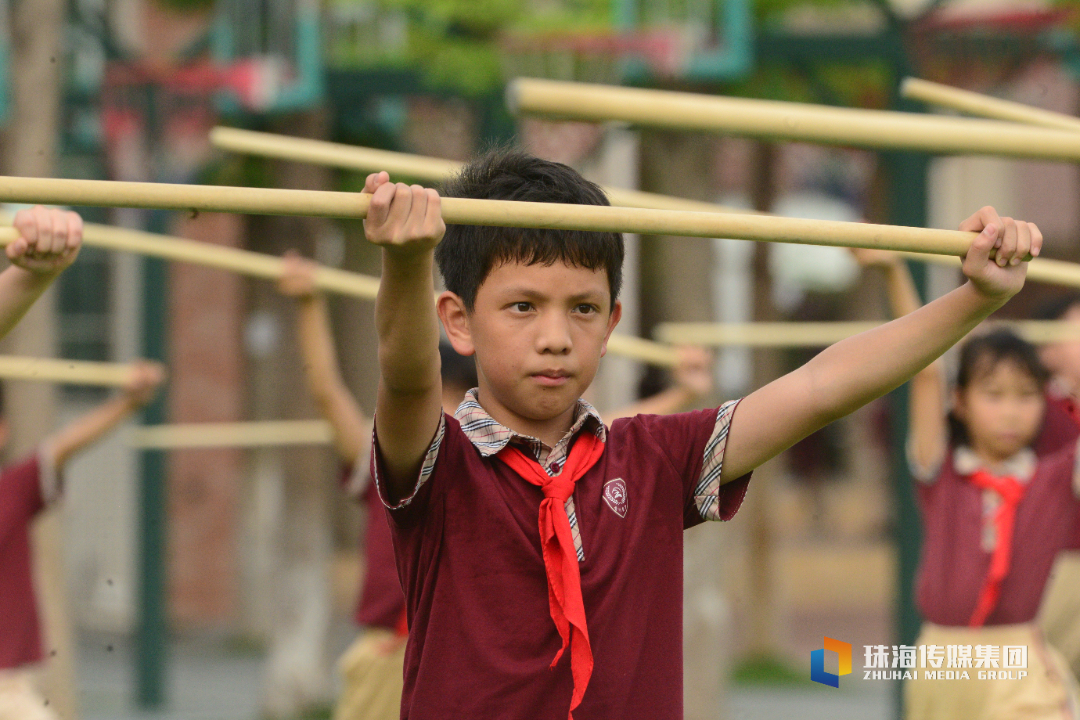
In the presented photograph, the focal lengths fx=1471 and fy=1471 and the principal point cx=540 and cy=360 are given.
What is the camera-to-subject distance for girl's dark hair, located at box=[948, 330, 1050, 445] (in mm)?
4320

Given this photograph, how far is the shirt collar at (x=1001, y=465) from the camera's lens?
430cm

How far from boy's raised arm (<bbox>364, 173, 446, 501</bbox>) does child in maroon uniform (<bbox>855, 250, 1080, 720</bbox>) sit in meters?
2.18

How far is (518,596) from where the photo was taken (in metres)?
2.25

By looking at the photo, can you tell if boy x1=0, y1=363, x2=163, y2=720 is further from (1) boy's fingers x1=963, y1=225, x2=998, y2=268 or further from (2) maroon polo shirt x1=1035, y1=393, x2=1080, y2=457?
(1) boy's fingers x1=963, y1=225, x2=998, y2=268

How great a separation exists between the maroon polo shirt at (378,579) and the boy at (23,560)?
938mm

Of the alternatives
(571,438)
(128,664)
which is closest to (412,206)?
(571,438)

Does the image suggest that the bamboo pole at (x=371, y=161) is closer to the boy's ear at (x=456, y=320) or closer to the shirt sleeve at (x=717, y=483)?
the boy's ear at (x=456, y=320)

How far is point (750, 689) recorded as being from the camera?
28.8 ft

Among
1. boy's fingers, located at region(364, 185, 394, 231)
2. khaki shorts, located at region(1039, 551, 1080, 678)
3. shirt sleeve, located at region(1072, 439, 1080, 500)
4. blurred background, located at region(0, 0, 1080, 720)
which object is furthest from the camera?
blurred background, located at region(0, 0, 1080, 720)

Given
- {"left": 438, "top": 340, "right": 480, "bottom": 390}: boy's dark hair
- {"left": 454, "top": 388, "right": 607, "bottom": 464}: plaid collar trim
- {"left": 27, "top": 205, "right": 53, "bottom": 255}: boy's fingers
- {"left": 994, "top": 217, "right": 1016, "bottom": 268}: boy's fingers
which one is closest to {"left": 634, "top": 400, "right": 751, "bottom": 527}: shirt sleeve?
{"left": 454, "top": 388, "right": 607, "bottom": 464}: plaid collar trim

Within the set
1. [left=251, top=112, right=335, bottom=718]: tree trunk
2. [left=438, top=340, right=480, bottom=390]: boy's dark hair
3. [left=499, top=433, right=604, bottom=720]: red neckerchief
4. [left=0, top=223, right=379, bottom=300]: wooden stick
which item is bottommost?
[left=251, top=112, right=335, bottom=718]: tree trunk

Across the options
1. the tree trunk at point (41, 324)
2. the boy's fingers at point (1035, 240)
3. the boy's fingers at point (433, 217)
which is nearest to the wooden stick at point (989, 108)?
the boy's fingers at point (1035, 240)

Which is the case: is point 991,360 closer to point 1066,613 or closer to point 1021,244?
point 1066,613

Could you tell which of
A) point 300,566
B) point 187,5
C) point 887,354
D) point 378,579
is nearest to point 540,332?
point 887,354
